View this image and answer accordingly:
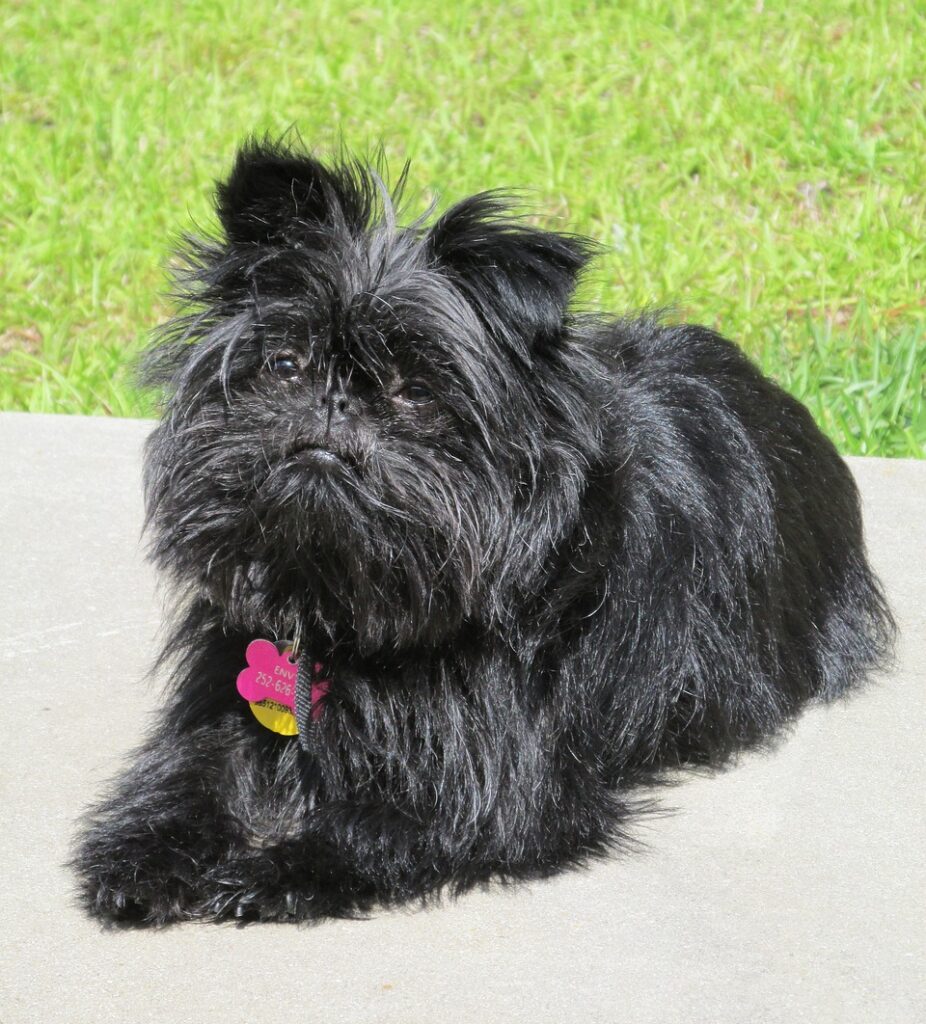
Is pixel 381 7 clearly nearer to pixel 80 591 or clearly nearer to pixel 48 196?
pixel 48 196

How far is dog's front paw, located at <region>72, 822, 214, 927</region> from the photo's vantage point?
2.80 metres

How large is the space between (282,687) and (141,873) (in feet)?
1.59

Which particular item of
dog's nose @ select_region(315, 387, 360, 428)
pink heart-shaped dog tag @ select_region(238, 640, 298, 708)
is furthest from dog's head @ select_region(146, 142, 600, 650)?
pink heart-shaped dog tag @ select_region(238, 640, 298, 708)

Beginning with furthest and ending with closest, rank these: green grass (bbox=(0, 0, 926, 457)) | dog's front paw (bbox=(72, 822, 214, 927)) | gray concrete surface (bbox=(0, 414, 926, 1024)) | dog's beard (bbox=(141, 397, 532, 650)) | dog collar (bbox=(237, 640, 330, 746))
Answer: green grass (bbox=(0, 0, 926, 457)) < dog collar (bbox=(237, 640, 330, 746)) < dog's front paw (bbox=(72, 822, 214, 927)) < dog's beard (bbox=(141, 397, 532, 650)) < gray concrete surface (bbox=(0, 414, 926, 1024))

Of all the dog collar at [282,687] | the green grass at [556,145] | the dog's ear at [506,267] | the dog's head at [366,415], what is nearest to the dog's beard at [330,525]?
the dog's head at [366,415]

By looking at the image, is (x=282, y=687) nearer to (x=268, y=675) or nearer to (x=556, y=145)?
(x=268, y=675)

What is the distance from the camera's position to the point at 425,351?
8.95ft

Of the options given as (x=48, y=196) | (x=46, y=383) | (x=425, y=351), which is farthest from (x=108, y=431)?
(x=425, y=351)

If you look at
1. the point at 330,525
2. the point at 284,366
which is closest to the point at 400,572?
the point at 330,525

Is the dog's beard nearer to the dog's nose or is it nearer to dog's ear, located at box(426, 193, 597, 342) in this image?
the dog's nose

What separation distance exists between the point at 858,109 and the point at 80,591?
17.3 ft

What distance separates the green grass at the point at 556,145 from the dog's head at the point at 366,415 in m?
3.27

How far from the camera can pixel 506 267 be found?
2811mm

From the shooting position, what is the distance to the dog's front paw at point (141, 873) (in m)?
2.80
